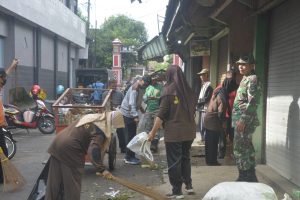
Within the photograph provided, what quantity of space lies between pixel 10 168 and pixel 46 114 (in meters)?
8.07

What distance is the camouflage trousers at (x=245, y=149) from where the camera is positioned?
6555 mm

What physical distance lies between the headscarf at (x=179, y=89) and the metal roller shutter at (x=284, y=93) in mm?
1366

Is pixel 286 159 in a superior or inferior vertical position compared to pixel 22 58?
inferior

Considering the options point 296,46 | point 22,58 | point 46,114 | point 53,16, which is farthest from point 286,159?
point 53,16

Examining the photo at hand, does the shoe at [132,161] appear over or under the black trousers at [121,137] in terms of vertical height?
under

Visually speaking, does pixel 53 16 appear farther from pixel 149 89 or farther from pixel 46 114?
pixel 149 89

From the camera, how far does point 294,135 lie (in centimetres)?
642

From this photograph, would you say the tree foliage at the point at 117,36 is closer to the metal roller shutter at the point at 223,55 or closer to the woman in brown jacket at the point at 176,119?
the metal roller shutter at the point at 223,55

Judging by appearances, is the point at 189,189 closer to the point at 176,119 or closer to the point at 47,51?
the point at 176,119

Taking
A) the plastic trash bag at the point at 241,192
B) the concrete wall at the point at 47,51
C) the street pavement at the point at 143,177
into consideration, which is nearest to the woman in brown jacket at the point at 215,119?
the street pavement at the point at 143,177

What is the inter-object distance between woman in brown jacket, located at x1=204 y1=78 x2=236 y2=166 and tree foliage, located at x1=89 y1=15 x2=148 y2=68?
152ft

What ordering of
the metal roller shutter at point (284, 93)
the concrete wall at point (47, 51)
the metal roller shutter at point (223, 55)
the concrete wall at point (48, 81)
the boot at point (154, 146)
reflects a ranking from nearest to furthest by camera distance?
1. the metal roller shutter at point (284, 93)
2. the boot at point (154, 146)
3. the metal roller shutter at point (223, 55)
4. the concrete wall at point (48, 81)
5. the concrete wall at point (47, 51)

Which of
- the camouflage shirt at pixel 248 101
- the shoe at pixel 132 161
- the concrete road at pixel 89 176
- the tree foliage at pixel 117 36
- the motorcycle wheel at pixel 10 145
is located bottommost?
the concrete road at pixel 89 176

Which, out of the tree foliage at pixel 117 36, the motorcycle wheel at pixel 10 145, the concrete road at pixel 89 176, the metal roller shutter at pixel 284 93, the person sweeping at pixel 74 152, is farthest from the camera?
the tree foliage at pixel 117 36
